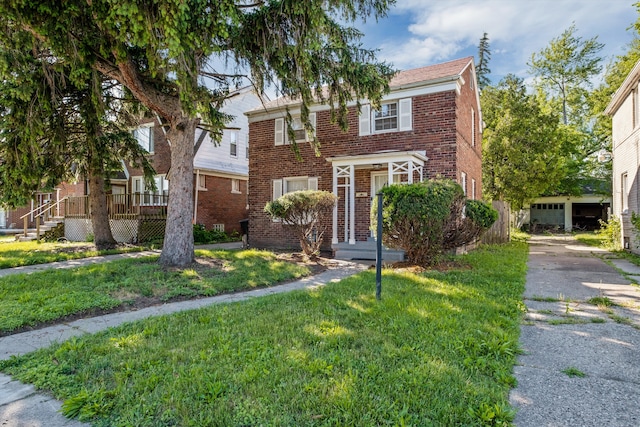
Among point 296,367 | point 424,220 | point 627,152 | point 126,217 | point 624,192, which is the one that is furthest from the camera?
point 126,217

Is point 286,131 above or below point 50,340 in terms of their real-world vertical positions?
above

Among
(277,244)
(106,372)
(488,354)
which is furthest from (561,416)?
(277,244)

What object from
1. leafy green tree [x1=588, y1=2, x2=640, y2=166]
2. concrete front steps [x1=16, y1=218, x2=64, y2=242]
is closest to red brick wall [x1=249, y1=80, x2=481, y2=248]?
leafy green tree [x1=588, y1=2, x2=640, y2=166]

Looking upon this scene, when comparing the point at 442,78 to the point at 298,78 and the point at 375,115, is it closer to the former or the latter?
the point at 375,115

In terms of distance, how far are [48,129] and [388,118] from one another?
1004 centimetres

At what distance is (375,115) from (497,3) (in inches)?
175

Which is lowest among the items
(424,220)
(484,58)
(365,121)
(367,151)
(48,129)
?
(424,220)

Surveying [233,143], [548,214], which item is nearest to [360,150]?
[233,143]

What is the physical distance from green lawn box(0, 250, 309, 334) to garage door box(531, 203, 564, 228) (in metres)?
26.2

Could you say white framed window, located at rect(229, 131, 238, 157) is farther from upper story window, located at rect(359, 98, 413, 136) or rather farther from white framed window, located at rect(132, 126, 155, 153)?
upper story window, located at rect(359, 98, 413, 136)

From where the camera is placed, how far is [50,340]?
3.87m

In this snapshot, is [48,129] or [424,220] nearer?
[424,220]

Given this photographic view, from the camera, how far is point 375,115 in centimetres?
1198

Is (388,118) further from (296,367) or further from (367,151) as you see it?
(296,367)
